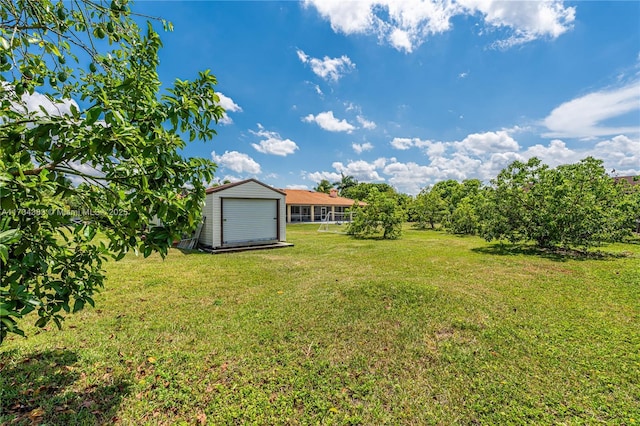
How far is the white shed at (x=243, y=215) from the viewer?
1088 cm

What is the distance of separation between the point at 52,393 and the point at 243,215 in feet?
30.8

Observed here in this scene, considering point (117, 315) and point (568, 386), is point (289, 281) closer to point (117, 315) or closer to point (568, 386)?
point (117, 315)

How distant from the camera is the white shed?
10.9m

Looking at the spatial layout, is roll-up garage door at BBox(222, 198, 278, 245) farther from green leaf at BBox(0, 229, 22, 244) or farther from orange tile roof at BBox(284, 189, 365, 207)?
orange tile roof at BBox(284, 189, 365, 207)

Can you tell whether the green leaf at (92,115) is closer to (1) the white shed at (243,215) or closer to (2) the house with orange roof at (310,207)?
(1) the white shed at (243,215)

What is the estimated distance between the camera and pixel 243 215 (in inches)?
458

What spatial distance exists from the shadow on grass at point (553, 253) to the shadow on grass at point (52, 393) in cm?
1097

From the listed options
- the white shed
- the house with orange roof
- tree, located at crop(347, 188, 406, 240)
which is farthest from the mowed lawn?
the house with orange roof

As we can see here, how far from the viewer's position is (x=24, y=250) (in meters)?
1.62

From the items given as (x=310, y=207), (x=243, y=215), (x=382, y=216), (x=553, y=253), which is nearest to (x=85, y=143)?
(x=243, y=215)

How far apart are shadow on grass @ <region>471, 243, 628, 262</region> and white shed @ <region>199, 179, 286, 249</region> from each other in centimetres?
906

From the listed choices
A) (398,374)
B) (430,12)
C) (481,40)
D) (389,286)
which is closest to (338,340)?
(398,374)

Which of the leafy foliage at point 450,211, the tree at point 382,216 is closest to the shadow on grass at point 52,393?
the tree at point 382,216

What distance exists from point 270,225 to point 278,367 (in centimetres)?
980
